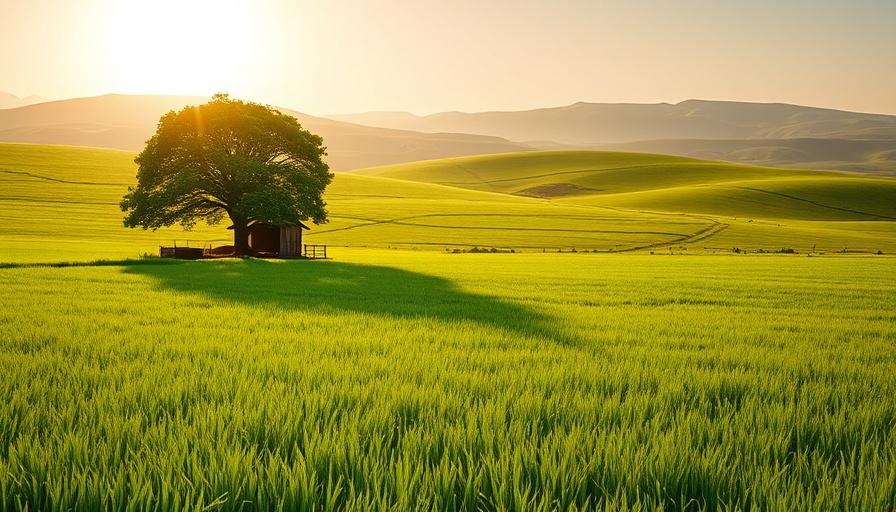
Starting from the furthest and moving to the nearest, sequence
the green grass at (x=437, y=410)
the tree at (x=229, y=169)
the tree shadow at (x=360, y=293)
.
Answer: the tree at (x=229, y=169) → the tree shadow at (x=360, y=293) → the green grass at (x=437, y=410)

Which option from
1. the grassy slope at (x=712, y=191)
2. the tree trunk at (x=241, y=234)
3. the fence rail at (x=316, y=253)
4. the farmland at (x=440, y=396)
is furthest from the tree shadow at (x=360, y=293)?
the grassy slope at (x=712, y=191)

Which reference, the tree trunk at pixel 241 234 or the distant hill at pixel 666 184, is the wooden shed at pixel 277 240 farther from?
the distant hill at pixel 666 184

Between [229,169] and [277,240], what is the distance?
9.35 metres

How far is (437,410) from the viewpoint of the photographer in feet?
15.2

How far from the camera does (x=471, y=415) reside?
4.18m

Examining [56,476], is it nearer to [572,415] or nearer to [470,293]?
[572,415]

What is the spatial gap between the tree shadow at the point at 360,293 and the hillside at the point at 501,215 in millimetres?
14116

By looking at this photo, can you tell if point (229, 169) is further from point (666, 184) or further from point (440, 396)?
point (666, 184)

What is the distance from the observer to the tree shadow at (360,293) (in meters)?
12.7

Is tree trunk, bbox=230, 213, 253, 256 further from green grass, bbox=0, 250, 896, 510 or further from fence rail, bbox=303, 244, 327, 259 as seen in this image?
green grass, bbox=0, 250, 896, 510

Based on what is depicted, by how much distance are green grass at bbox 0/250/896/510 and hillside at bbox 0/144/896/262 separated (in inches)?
1135

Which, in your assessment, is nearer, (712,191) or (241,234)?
(241,234)

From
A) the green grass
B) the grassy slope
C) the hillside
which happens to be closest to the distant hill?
the grassy slope

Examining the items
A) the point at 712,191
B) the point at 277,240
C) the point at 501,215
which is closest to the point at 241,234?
the point at 277,240
